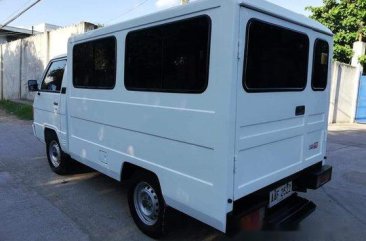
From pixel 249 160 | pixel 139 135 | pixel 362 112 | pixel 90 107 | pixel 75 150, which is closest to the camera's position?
pixel 249 160

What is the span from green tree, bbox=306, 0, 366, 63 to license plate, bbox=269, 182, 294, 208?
49.3 ft

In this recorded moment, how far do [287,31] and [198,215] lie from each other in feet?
6.16

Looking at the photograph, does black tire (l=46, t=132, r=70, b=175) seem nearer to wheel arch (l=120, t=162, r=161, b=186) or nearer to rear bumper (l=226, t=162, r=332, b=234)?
wheel arch (l=120, t=162, r=161, b=186)

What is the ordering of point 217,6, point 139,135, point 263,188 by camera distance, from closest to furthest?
point 217,6, point 263,188, point 139,135

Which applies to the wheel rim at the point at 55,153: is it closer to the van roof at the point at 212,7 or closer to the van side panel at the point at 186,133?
the van side panel at the point at 186,133

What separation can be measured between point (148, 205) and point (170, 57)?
161 cm

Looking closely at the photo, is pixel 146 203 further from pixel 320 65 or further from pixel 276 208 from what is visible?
pixel 320 65

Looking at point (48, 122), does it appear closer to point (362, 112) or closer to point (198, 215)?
point (198, 215)

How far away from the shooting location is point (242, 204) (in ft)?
10.2

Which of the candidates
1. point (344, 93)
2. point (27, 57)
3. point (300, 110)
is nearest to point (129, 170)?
point (300, 110)

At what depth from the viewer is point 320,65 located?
400 centimetres

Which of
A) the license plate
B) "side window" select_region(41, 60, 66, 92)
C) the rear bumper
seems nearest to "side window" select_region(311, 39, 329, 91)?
the rear bumper

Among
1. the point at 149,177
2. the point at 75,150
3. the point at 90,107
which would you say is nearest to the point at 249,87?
the point at 149,177

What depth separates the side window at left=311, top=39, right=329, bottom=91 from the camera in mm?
3878
